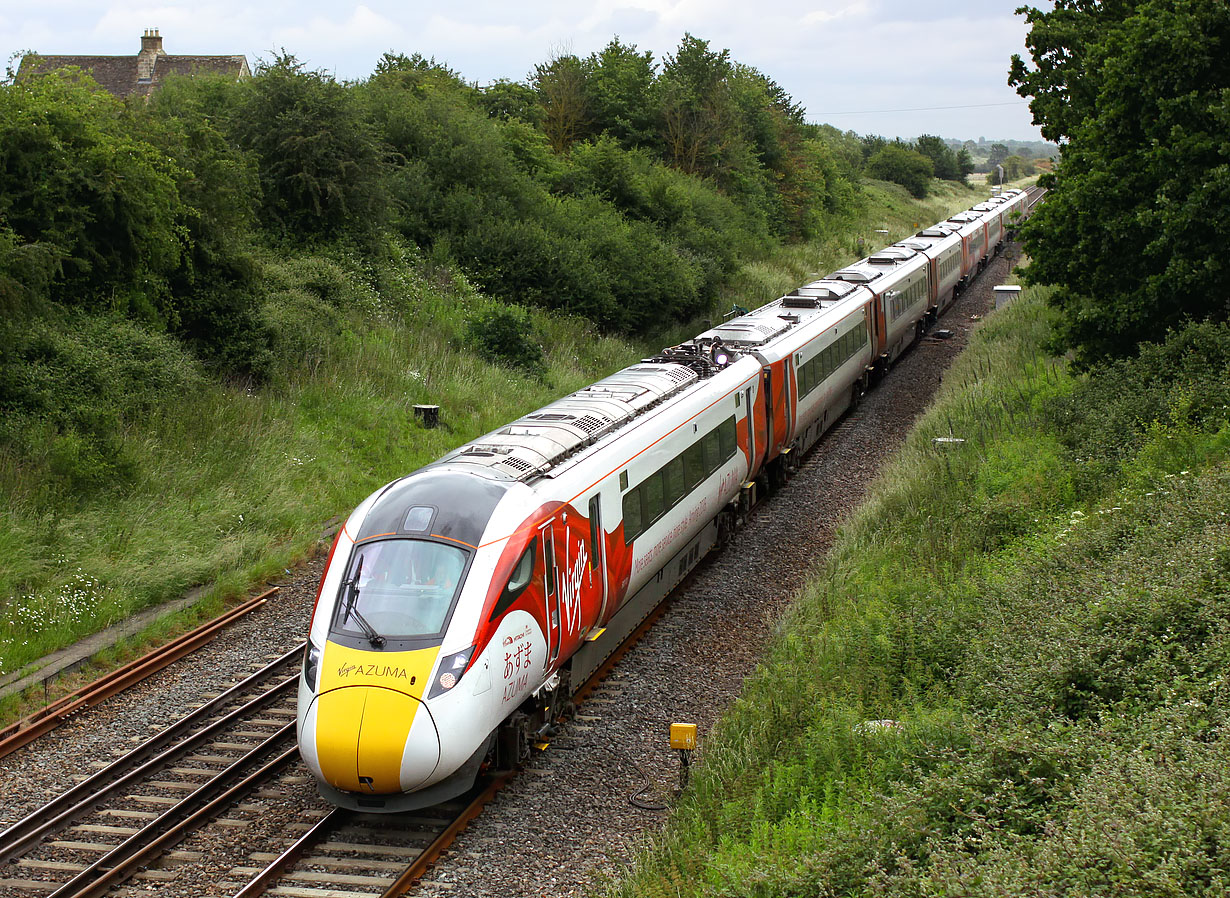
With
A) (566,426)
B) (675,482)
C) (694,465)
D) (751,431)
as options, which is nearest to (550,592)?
(566,426)

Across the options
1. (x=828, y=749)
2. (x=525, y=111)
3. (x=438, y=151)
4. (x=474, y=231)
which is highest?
(x=525, y=111)

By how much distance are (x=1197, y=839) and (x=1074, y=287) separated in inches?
543

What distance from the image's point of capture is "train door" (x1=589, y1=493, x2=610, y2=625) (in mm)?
10406

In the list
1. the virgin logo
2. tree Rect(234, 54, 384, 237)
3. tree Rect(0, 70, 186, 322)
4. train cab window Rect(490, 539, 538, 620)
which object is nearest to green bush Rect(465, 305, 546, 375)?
tree Rect(234, 54, 384, 237)

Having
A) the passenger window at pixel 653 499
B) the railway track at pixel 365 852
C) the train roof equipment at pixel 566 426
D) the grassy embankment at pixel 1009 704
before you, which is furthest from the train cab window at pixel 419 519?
the passenger window at pixel 653 499

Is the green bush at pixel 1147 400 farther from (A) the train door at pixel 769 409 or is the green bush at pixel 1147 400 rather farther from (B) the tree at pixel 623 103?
(B) the tree at pixel 623 103

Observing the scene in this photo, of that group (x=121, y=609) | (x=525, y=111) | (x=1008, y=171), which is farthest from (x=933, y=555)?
(x=1008, y=171)

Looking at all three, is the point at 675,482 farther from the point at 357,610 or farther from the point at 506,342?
the point at 506,342

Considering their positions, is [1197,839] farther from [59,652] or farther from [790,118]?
[790,118]

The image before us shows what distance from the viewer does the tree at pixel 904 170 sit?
3334 inches

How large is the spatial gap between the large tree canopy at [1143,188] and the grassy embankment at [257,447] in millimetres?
10665

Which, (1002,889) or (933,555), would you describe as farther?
(933,555)

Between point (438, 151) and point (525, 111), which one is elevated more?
point (525, 111)

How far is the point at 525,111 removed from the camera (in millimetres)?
39781
